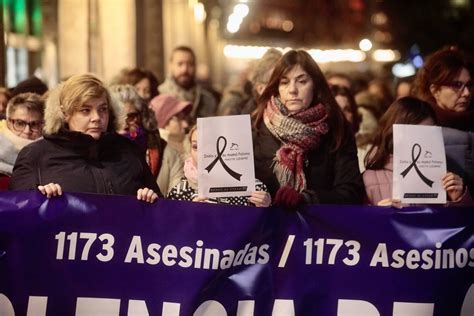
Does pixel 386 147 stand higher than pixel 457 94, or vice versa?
pixel 457 94

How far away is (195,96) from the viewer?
15586mm

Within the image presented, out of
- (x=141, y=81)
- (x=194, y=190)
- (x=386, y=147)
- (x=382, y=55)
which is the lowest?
(x=194, y=190)

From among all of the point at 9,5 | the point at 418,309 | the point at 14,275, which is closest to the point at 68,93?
the point at 14,275

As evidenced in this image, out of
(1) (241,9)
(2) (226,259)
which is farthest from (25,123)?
(1) (241,9)

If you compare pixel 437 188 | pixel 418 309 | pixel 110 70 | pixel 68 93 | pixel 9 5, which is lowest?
pixel 418 309


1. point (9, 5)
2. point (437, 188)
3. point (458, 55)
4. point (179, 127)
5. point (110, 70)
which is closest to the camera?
point (437, 188)

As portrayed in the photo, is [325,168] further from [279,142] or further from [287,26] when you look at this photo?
[287,26]

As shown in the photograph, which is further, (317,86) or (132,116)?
(132,116)

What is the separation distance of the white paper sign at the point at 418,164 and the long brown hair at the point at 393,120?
0.83 metres

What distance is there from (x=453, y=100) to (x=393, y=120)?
1.15 meters

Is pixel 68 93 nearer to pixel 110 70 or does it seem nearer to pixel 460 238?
pixel 460 238

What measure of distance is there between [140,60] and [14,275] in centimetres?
1451

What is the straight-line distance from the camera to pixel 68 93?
8312 millimetres

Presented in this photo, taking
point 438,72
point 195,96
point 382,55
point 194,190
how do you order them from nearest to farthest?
point 194,190
point 438,72
point 195,96
point 382,55
